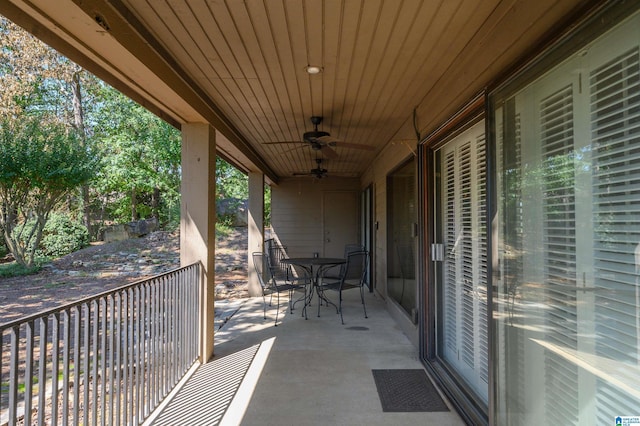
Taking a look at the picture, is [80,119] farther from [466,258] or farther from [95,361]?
[466,258]

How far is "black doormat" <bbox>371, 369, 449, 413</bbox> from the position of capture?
2463mm

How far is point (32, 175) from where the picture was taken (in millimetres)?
8906

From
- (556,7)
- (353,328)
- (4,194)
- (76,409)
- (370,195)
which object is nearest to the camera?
(556,7)

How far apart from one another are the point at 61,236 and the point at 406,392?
11959mm

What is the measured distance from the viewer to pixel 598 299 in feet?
3.99

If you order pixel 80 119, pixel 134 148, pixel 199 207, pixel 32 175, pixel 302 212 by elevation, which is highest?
pixel 80 119

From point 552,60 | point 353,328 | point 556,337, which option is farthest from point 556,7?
point 353,328

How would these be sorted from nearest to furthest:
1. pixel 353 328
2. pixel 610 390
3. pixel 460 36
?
pixel 610 390, pixel 460 36, pixel 353 328

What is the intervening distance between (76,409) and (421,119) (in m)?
3.17

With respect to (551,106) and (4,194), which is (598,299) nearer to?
(551,106)

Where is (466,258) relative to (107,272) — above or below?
above

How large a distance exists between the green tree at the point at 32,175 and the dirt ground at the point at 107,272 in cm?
109

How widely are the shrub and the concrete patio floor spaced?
29.2 ft

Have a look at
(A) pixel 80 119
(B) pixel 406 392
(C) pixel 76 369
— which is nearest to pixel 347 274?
(B) pixel 406 392
